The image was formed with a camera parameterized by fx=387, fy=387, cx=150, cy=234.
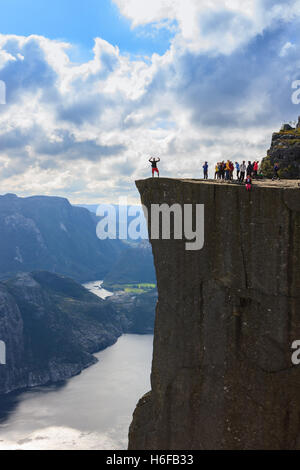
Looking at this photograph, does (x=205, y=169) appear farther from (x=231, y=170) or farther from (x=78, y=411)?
(x=78, y=411)

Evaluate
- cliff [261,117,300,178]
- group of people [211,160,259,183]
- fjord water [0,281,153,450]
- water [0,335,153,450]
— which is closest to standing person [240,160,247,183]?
group of people [211,160,259,183]

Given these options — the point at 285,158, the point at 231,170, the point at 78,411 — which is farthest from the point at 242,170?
the point at 78,411

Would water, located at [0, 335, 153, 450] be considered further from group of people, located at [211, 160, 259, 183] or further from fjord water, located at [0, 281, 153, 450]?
group of people, located at [211, 160, 259, 183]

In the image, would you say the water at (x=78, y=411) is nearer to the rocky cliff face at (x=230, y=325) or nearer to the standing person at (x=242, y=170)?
the rocky cliff face at (x=230, y=325)

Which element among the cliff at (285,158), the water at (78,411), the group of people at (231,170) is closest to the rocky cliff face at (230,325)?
the group of people at (231,170)

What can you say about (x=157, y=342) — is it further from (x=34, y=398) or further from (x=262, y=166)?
(x=34, y=398)
